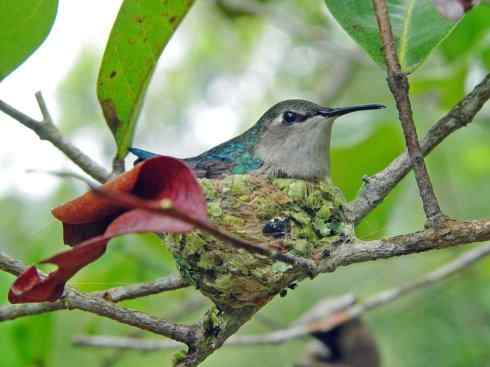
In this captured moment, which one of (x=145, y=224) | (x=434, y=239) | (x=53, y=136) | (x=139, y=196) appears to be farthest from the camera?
(x=53, y=136)

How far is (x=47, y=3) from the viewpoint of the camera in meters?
2.03

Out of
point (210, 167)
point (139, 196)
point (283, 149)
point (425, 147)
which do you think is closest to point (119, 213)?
point (139, 196)

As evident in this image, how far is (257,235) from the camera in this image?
247 cm

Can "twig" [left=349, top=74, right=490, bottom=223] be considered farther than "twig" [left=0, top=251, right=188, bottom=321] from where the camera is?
Yes

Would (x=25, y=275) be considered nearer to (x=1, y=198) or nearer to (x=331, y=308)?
(x=331, y=308)

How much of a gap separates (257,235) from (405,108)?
0.95 meters

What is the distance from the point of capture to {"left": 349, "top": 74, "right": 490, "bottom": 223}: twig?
2.05m

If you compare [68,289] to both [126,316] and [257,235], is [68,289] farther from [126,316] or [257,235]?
[257,235]

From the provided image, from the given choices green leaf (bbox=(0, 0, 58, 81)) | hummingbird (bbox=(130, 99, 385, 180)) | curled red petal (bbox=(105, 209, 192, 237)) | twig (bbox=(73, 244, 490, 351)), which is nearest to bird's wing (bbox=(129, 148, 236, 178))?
hummingbird (bbox=(130, 99, 385, 180))

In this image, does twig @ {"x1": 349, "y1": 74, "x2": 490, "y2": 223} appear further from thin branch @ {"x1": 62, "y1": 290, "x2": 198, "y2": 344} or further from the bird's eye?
the bird's eye

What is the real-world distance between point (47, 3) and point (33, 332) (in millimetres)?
1498

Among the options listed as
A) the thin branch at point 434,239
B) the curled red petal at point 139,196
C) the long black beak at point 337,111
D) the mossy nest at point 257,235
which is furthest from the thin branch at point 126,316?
the long black beak at point 337,111

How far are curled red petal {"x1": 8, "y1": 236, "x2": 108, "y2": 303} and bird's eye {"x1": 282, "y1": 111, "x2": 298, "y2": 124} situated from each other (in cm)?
198

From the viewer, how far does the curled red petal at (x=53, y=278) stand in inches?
49.8
